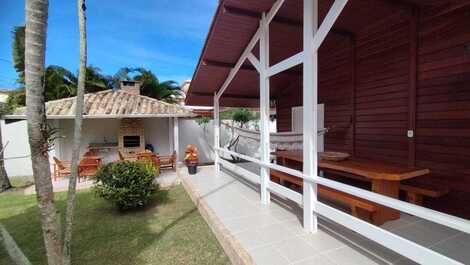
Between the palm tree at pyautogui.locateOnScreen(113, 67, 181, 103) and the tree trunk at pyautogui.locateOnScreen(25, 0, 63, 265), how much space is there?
1194 centimetres

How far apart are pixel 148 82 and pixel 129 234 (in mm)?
10738

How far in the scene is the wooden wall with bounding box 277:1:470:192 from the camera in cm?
337

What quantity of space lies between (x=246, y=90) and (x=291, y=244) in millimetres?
4856

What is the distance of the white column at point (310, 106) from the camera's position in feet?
9.62

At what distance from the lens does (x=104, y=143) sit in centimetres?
915

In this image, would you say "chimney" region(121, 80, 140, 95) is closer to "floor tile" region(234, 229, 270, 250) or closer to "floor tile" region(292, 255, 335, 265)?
"floor tile" region(234, 229, 270, 250)

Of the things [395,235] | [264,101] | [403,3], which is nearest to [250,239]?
[395,235]

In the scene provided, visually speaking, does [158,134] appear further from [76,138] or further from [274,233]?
[76,138]

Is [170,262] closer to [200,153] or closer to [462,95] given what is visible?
[462,95]

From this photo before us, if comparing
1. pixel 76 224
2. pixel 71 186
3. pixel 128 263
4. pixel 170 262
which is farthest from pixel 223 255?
pixel 76 224

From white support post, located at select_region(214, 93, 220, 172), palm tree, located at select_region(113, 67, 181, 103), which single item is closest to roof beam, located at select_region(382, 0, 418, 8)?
white support post, located at select_region(214, 93, 220, 172)

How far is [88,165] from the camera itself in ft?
24.1

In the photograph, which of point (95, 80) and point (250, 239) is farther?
point (95, 80)

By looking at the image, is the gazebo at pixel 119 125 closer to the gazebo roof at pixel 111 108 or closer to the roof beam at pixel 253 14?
the gazebo roof at pixel 111 108
